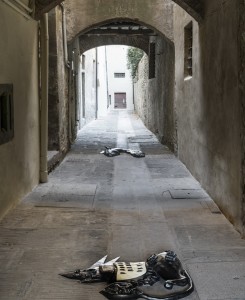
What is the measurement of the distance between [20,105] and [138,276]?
2.97 meters

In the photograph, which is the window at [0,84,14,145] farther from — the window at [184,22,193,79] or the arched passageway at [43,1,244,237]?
the window at [184,22,193,79]

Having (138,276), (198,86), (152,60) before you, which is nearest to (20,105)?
(198,86)

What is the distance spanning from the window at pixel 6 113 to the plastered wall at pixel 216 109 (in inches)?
87.7

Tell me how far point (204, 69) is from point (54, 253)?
346 cm

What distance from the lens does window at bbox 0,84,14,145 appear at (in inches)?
189

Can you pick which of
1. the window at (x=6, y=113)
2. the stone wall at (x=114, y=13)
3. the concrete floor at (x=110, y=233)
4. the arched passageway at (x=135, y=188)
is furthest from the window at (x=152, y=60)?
the window at (x=6, y=113)

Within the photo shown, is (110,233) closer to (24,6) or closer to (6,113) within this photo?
(6,113)

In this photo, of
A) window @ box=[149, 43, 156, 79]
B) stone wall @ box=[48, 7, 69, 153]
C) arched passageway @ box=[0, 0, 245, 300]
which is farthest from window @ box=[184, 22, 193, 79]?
window @ box=[149, 43, 156, 79]

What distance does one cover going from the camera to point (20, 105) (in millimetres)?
5562

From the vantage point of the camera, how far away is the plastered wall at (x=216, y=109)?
4.55 m

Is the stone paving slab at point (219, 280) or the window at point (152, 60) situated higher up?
the window at point (152, 60)

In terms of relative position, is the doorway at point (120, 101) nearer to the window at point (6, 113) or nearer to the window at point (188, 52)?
the window at point (188, 52)

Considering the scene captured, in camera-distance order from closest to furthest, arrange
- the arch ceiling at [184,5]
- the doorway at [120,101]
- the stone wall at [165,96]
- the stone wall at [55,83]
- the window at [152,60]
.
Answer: the arch ceiling at [184,5]
the stone wall at [55,83]
the stone wall at [165,96]
the window at [152,60]
the doorway at [120,101]

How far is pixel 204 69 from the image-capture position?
624 cm
